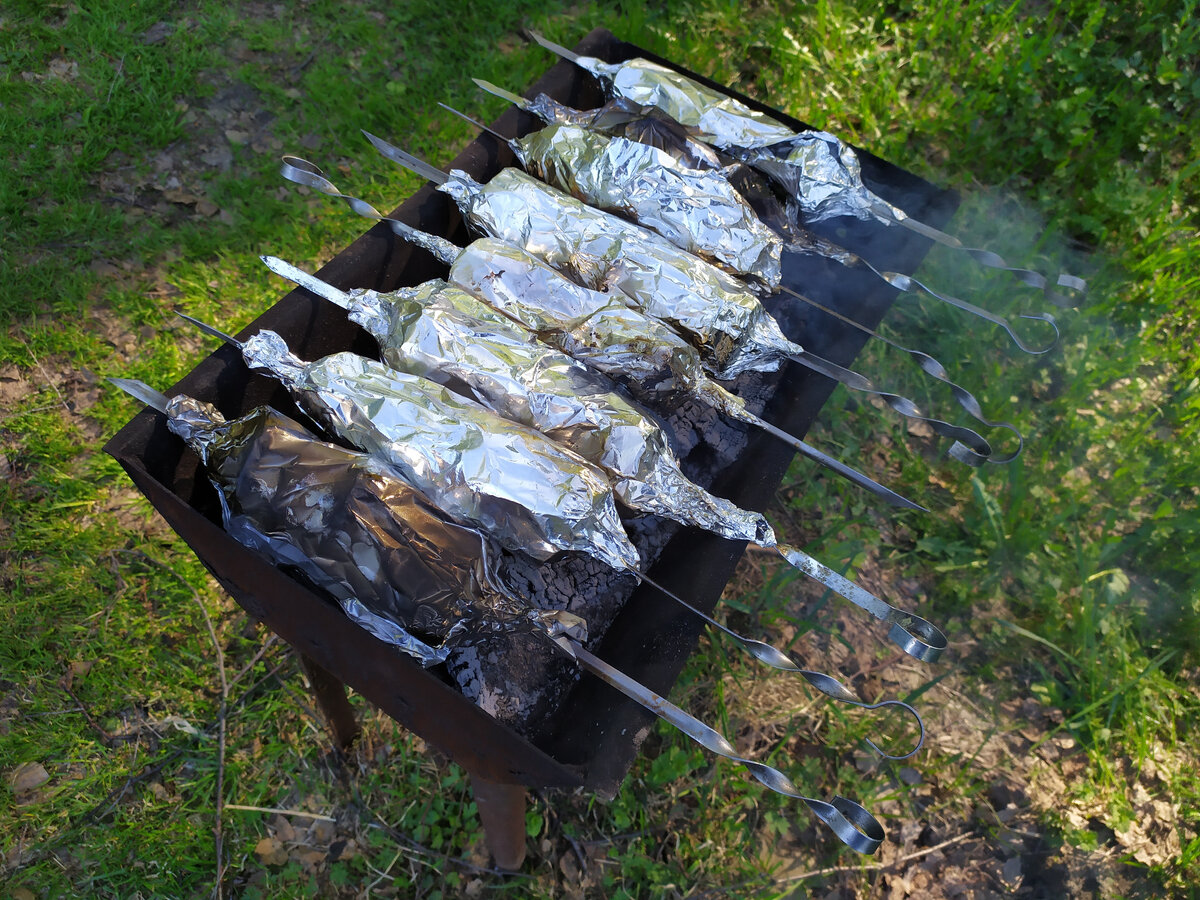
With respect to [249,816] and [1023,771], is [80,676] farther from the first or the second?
[1023,771]

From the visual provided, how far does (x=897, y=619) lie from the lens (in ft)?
5.11

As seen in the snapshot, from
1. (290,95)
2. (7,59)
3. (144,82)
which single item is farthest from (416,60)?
(7,59)

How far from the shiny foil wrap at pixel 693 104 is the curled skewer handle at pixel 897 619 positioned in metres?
1.40

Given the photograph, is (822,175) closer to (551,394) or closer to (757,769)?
(551,394)

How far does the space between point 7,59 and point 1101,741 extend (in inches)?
190

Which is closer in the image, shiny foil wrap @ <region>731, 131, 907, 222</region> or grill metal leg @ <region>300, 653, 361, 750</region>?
grill metal leg @ <region>300, 653, 361, 750</region>

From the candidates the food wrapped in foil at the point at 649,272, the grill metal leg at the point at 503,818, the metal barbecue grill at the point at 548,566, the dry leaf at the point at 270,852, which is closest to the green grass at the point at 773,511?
the dry leaf at the point at 270,852

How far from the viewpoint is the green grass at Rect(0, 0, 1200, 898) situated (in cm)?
213

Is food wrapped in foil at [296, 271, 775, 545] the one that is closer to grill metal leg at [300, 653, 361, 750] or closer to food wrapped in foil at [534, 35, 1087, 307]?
grill metal leg at [300, 653, 361, 750]

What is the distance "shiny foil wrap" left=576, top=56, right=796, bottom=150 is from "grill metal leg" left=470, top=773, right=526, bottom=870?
75.9 inches

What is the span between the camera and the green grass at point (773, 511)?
6.98 feet

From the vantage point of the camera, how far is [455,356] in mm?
1739

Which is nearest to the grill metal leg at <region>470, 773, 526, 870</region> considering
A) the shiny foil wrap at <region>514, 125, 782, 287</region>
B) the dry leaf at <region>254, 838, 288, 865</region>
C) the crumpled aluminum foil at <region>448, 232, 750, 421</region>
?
the dry leaf at <region>254, 838, 288, 865</region>

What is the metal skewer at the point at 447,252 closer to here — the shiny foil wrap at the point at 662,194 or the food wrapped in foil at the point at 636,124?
the shiny foil wrap at the point at 662,194
